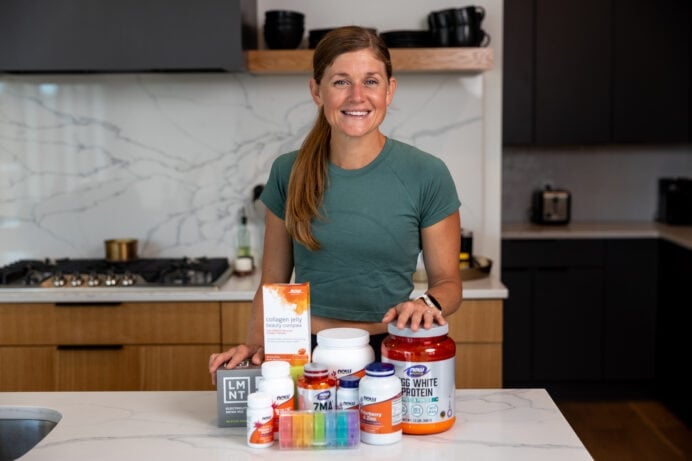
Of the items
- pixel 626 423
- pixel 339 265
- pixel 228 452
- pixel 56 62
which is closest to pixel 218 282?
pixel 56 62

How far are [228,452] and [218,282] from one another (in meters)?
1.84

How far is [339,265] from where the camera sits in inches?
79.6

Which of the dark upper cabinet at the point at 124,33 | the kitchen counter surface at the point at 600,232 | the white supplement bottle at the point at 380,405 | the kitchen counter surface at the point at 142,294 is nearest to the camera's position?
the white supplement bottle at the point at 380,405

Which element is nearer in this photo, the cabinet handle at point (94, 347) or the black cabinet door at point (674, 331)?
the cabinet handle at point (94, 347)

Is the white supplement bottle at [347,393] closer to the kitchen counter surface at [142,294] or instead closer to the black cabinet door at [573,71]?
the kitchen counter surface at [142,294]

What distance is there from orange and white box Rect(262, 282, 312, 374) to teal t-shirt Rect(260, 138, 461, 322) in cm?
42

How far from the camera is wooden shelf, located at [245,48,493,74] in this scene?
11.2 ft

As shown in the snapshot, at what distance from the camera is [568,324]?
14.5 feet

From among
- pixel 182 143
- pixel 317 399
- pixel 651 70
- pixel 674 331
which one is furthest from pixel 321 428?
pixel 651 70

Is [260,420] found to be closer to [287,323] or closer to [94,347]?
[287,323]

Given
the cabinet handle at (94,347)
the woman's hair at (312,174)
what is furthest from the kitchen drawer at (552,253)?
the woman's hair at (312,174)

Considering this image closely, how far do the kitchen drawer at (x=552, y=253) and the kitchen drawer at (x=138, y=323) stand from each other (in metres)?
1.73

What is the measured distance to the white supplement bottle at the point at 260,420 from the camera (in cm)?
151

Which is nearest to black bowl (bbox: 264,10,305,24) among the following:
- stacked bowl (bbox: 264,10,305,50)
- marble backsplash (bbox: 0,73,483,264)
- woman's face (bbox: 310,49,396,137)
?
stacked bowl (bbox: 264,10,305,50)
